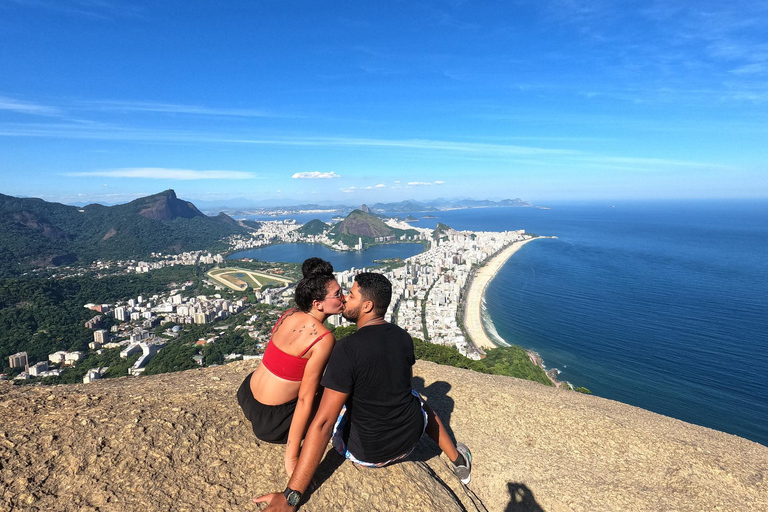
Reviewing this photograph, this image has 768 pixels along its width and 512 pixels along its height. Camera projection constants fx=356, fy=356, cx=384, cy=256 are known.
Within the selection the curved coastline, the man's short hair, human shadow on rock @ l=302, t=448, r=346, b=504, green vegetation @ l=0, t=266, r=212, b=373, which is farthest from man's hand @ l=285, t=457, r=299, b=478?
green vegetation @ l=0, t=266, r=212, b=373

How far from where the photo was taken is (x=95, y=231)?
8331 centimetres

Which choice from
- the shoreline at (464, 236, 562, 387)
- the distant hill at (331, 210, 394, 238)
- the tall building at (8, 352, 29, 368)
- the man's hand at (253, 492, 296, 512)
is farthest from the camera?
the distant hill at (331, 210, 394, 238)

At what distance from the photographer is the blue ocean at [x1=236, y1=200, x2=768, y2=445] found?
61.8ft


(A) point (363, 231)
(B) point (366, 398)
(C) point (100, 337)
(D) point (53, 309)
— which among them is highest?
(B) point (366, 398)

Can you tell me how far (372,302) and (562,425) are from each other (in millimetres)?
4049

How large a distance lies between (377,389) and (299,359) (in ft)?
1.75

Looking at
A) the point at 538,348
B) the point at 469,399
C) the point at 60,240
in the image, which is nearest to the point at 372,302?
the point at 469,399

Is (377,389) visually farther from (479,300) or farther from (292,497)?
(479,300)

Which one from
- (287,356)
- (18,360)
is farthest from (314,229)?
(287,356)

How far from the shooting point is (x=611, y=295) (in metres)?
36.4

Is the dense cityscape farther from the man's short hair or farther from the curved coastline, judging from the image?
the man's short hair

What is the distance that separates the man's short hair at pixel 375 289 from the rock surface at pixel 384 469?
4.19ft

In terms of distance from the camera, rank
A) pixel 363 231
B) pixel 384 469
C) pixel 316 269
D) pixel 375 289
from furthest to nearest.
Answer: pixel 363 231
pixel 384 469
pixel 316 269
pixel 375 289

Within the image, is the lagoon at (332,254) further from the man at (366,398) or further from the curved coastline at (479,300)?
the man at (366,398)
